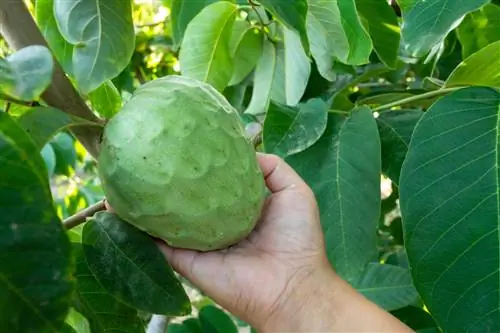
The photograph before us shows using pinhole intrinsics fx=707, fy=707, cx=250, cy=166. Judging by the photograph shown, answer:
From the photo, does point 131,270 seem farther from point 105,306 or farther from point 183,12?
point 183,12

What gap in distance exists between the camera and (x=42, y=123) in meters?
0.68

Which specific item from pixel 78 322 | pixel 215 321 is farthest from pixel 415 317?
pixel 78 322

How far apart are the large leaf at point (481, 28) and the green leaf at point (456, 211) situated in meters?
0.38

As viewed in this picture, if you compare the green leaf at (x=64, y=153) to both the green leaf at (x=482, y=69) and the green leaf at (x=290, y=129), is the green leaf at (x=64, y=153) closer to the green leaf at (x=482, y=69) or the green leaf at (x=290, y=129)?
the green leaf at (x=290, y=129)

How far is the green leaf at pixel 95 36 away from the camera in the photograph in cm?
73

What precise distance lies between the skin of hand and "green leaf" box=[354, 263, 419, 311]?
0.43m

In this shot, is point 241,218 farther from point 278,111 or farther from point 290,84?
point 290,84

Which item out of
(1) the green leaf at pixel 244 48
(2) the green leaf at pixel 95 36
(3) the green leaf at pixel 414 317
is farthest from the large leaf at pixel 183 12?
(3) the green leaf at pixel 414 317

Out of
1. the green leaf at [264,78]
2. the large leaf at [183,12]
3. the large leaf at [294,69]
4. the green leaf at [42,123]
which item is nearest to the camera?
the green leaf at [42,123]

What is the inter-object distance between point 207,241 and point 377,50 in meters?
0.49

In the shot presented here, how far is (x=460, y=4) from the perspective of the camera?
33.8 inches

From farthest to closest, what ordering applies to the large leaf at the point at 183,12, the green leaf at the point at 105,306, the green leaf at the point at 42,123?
the large leaf at the point at 183,12 < the green leaf at the point at 105,306 < the green leaf at the point at 42,123

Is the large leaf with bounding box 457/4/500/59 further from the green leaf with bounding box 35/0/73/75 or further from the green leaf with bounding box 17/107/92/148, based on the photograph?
the green leaf with bounding box 17/107/92/148

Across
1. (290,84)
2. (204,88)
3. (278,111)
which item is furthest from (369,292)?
(204,88)
